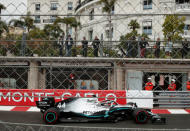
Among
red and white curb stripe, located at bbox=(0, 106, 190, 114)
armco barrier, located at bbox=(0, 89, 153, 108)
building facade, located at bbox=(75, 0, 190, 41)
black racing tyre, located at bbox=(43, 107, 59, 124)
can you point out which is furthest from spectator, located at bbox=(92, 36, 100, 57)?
red and white curb stripe, located at bbox=(0, 106, 190, 114)

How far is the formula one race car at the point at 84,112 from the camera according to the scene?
19.1ft

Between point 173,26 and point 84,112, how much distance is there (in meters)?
2.92

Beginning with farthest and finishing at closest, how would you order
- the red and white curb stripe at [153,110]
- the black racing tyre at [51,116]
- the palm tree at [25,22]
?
the red and white curb stripe at [153,110] → the black racing tyre at [51,116] → the palm tree at [25,22]

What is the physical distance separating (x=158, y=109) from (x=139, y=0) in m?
5.33

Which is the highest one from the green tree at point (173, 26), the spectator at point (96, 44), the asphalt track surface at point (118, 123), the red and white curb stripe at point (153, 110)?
the green tree at point (173, 26)

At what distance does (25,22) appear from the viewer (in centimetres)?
490

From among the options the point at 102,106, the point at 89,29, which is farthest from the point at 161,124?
the point at 89,29

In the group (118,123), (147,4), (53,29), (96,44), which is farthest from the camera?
(96,44)

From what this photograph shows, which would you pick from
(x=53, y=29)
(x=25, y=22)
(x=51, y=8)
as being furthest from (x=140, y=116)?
(x=25, y=22)

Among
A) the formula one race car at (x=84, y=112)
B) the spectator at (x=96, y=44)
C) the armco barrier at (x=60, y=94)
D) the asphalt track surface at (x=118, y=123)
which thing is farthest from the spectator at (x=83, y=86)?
the formula one race car at (x=84, y=112)

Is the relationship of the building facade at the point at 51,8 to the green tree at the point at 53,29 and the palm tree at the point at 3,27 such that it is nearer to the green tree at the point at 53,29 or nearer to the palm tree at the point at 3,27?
the green tree at the point at 53,29

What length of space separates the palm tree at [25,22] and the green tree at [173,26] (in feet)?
8.74

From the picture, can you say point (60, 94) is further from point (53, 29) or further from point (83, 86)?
point (53, 29)

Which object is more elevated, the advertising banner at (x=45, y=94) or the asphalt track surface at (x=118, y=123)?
the advertising banner at (x=45, y=94)
